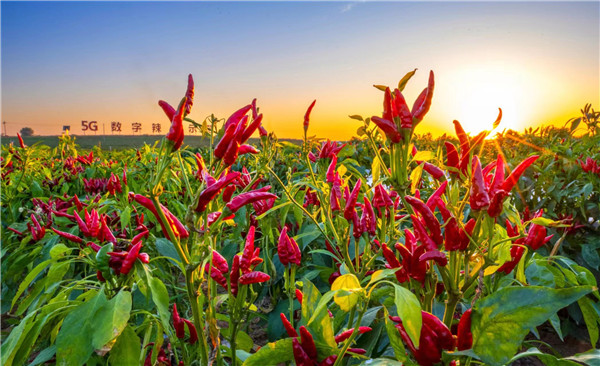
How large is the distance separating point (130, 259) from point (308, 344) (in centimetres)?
50

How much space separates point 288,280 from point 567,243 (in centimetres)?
308

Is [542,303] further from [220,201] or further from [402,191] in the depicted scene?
[220,201]

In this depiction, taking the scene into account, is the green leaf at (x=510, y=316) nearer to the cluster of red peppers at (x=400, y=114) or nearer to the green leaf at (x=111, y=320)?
the cluster of red peppers at (x=400, y=114)

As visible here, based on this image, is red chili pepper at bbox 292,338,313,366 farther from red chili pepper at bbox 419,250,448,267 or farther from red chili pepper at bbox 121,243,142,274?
red chili pepper at bbox 121,243,142,274

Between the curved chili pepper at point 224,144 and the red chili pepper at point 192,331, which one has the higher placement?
the curved chili pepper at point 224,144

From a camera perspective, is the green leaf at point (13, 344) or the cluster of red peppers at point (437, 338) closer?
the cluster of red peppers at point (437, 338)

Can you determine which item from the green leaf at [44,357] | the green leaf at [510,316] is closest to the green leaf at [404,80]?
the green leaf at [510,316]

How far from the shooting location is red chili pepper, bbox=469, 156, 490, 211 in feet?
2.55

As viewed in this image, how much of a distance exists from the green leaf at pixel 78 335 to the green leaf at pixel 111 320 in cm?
3

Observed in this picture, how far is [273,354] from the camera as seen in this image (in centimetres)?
81

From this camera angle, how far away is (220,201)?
116cm

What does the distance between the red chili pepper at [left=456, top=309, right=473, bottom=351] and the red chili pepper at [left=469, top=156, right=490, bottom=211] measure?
198mm

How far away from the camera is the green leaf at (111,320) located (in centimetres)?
84

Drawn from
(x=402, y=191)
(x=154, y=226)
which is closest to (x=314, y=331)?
(x=402, y=191)
